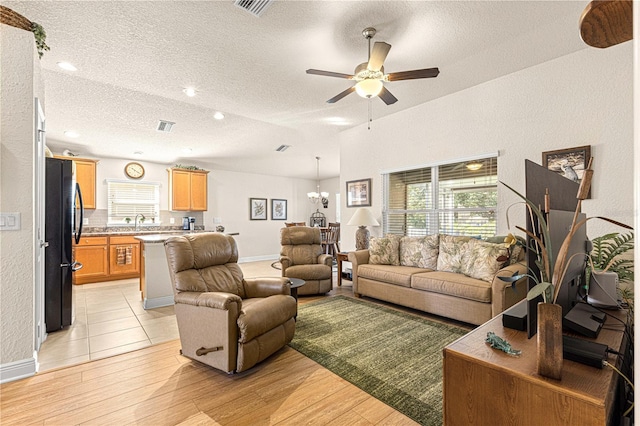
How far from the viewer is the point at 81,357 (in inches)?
101

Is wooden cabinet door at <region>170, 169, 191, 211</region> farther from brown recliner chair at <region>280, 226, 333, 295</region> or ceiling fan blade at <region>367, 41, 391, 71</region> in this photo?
ceiling fan blade at <region>367, 41, 391, 71</region>

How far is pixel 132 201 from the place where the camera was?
677 centimetres

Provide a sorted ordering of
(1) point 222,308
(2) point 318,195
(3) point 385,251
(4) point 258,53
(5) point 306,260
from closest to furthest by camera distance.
A: 1. (1) point 222,308
2. (4) point 258,53
3. (3) point 385,251
4. (5) point 306,260
5. (2) point 318,195

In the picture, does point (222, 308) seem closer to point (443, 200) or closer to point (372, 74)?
point (372, 74)

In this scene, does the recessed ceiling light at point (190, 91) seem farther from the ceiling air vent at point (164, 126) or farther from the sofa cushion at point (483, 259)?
the sofa cushion at point (483, 259)

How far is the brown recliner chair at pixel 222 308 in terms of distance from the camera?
2.18 metres

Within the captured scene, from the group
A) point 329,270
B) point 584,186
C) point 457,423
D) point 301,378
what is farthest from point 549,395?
point 329,270

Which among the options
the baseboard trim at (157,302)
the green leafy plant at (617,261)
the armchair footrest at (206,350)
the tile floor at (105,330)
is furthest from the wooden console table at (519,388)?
the baseboard trim at (157,302)

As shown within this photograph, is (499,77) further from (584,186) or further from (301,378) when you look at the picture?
(301,378)

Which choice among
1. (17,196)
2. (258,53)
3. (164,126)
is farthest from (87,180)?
(258,53)

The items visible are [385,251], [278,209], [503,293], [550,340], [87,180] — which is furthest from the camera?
[278,209]

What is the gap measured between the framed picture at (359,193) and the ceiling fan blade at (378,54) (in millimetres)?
2815

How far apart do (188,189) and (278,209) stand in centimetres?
290

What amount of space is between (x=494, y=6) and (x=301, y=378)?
327cm
